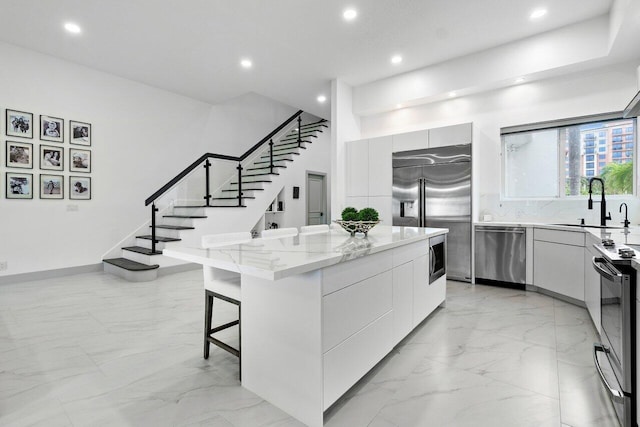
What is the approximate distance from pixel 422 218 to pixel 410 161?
35.7 inches

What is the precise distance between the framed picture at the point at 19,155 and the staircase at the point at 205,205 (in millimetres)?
1646

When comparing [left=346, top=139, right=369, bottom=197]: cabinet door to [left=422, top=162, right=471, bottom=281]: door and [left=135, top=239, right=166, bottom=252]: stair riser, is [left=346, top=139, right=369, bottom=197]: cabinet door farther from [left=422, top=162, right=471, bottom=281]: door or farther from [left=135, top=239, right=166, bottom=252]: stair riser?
[left=135, top=239, right=166, bottom=252]: stair riser

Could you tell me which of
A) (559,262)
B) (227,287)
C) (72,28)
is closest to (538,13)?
(559,262)

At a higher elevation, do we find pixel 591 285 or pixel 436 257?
pixel 436 257

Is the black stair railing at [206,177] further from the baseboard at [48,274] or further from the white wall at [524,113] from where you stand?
the white wall at [524,113]

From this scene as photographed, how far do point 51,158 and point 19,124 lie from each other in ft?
1.86

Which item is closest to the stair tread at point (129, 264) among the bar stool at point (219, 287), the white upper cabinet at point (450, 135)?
the bar stool at point (219, 287)

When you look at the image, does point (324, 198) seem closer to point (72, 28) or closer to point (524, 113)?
point (524, 113)

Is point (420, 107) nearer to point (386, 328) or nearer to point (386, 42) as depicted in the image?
point (386, 42)

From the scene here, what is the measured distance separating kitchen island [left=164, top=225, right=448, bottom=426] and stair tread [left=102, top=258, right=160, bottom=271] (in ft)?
11.0

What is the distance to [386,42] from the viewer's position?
431 cm

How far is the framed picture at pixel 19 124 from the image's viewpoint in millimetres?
4500

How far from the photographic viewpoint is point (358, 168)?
555 cm

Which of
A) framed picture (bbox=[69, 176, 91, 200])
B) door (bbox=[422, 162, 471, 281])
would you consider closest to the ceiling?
door (bbox=[422, 162, 471, 281])
